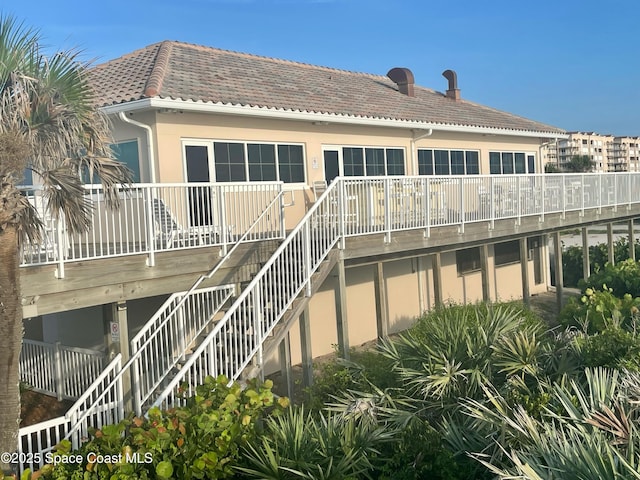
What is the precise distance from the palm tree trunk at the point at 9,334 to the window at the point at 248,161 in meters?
5.72

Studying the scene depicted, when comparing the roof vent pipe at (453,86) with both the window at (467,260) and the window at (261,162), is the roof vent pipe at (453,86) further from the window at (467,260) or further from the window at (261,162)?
the window at (261,162)

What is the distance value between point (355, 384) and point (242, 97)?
613 cm

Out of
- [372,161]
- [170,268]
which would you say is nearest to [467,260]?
[372,161]

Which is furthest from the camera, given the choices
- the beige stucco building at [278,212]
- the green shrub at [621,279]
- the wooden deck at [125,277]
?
the green shrub at [621,279]

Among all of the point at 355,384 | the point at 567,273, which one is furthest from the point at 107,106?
the point at 567,273

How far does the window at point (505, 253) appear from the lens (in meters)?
19.7

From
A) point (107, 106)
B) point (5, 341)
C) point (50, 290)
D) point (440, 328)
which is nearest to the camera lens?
point (5, 341)

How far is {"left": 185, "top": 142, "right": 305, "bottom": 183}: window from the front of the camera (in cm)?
1167

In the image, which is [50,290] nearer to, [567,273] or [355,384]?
[355,384]

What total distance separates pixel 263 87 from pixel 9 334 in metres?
8.89

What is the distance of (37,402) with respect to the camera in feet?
36.8

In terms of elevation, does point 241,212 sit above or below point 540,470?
above

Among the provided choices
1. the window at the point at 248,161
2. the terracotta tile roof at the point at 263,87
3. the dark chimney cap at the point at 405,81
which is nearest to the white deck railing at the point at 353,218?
the window at the point at 248,161

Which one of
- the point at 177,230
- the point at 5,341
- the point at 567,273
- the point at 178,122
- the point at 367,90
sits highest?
the point at 367,90
